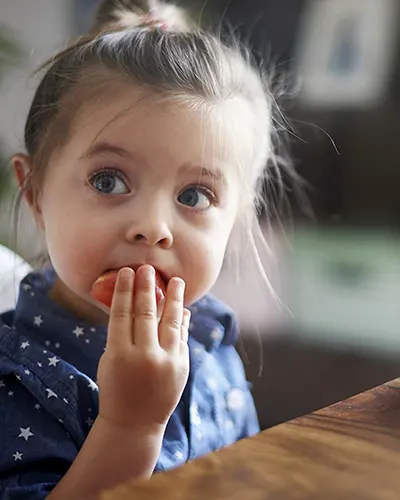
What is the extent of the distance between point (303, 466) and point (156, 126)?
0.43 m

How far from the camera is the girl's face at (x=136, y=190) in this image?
789 mm

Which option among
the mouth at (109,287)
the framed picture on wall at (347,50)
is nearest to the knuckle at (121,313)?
the mouth at (109,287)

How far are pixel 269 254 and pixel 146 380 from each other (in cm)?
57

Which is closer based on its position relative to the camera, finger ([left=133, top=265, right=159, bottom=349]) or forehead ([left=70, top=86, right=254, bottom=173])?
finger ([left=133, top=265, right=159, bottom=349])

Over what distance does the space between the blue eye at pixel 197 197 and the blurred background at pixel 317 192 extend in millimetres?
231

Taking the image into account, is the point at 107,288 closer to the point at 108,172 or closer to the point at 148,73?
the point at 108,172

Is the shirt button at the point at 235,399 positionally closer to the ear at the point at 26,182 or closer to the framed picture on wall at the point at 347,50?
the ear at the point at 26,182

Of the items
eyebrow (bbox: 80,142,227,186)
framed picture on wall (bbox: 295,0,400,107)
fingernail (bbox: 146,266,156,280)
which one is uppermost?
framed picture on wall (bbox: 295,0,400,107)

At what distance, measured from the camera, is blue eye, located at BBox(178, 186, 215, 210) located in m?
0.82

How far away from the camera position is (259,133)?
3.08ft

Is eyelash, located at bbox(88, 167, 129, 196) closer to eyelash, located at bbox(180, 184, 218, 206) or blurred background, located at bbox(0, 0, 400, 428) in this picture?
eyelash, located at bbox(180, 184, 218, 206)

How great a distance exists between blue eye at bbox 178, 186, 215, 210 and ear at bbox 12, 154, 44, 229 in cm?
18

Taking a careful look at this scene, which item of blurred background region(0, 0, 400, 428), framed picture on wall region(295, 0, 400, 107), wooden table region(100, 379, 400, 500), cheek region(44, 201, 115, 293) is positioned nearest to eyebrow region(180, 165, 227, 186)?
cheek region(44, 201, 115, 293)

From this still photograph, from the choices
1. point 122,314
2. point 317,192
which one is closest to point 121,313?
point 122,314
